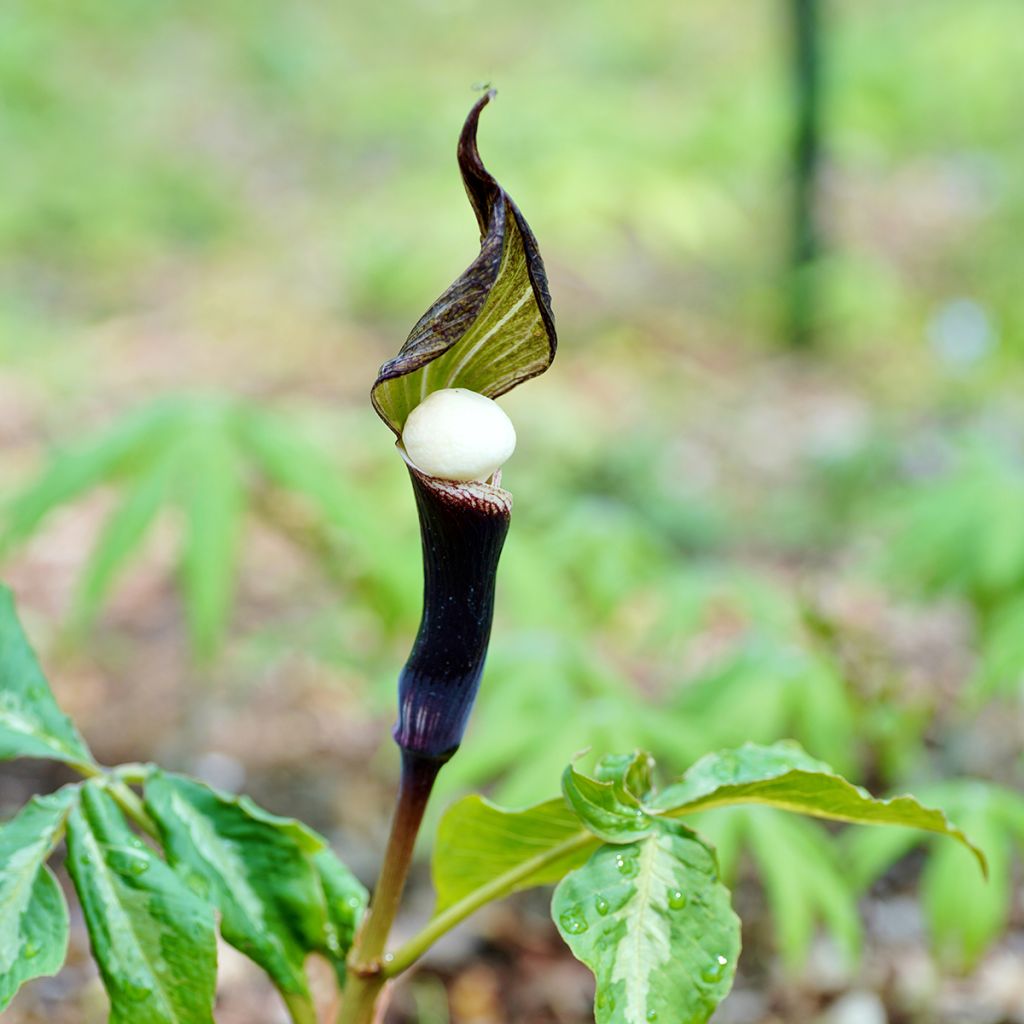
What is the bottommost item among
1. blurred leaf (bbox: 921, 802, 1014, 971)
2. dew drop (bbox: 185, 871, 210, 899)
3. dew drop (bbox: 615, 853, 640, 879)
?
dew drop (bbox: 185, 871, 210, 899)

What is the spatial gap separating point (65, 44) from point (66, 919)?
348 inches

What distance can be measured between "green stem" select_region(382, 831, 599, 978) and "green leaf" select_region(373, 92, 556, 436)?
0.29 meters

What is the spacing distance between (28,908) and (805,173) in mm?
4730

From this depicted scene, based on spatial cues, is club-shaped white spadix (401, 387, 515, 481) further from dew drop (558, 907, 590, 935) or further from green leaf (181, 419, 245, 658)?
green leaf (181, 419, 245, 658)

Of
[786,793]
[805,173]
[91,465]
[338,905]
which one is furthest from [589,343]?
[786,793]

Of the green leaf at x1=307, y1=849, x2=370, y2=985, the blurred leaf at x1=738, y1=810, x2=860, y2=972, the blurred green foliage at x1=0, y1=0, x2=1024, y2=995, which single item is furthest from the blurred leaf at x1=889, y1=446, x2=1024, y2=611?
the green leaf at x1=307, y1=849, x2=370, y2=985

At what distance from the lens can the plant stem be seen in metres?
0.71

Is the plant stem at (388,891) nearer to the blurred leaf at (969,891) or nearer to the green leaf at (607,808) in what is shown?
the green leaf at (607,808)

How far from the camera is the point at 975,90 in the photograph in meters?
4.36

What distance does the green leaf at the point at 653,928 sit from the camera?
0.62m

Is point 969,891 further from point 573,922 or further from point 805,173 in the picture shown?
point 805,173

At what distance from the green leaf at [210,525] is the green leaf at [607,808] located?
897 mm

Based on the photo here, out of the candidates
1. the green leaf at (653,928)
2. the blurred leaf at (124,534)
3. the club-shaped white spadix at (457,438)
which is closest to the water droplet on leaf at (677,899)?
the green leaf at (653,928)

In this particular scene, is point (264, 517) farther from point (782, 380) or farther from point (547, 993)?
point (782, 380)
